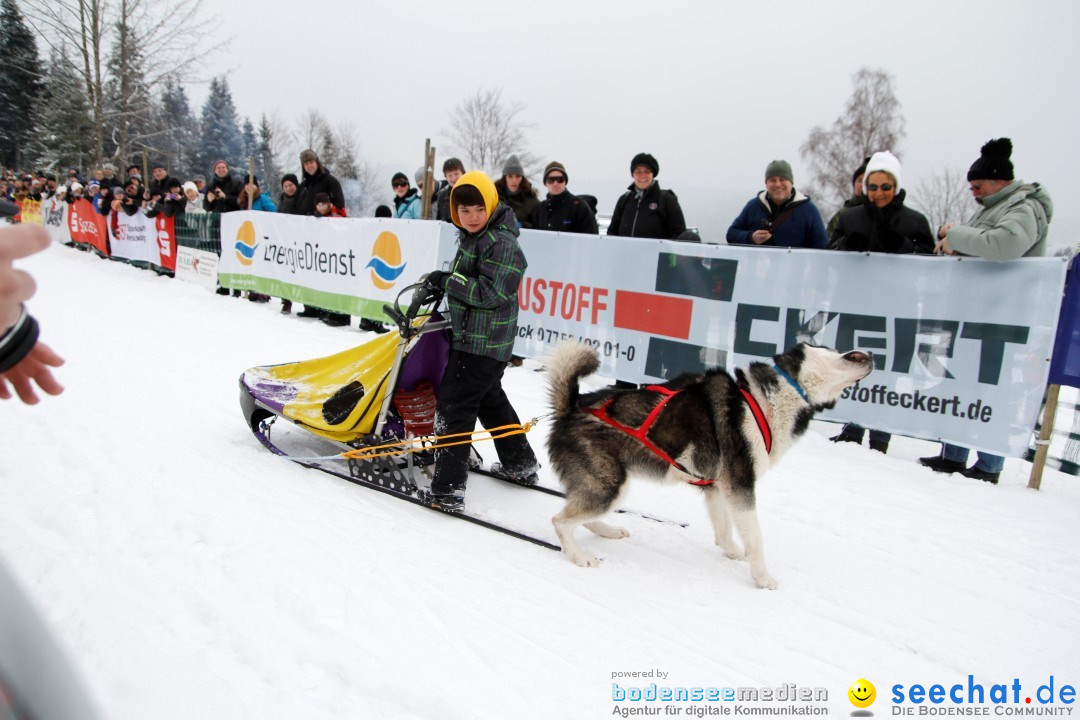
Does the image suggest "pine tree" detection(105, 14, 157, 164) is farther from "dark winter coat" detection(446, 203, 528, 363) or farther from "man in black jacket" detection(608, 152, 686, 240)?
"dark winter coat" detection(446, 203, 528, 363)

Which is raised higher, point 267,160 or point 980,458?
point 267,160

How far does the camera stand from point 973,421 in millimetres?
4746

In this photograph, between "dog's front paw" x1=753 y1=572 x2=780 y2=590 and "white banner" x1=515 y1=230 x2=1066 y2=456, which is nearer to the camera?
"dog's front paw" x1=753 y1=572 x2=780 y2=590

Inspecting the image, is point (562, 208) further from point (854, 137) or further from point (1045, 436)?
point (854, 137)

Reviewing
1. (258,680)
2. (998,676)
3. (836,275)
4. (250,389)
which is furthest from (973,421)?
(250,389)

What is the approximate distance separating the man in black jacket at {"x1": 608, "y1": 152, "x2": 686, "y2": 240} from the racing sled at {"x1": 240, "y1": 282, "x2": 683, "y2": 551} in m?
3.55

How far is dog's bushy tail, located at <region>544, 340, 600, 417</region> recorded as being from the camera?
131 inches

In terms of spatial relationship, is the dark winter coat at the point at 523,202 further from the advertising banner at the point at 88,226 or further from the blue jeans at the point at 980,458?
the advertising banner at the point at 88,226

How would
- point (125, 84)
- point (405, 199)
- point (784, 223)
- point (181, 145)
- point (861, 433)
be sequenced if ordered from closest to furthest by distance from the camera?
point (861, 433) < point (784, 223) < point (405, 199) < point (125, 84) < point (181, 145)

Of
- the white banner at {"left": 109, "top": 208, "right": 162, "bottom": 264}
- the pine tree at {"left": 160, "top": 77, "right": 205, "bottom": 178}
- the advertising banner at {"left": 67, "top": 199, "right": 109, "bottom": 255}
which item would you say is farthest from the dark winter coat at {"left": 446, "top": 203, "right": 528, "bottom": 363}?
the pine tree at {"left": 160, "top": 77, "right": 205, "bottom": 178}

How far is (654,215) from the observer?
6910mm

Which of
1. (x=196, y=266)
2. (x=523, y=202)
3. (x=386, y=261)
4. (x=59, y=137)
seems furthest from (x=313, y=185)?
(x=59, y=137)

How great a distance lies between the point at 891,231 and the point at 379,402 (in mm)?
4498

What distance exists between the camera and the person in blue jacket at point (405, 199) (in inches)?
406
